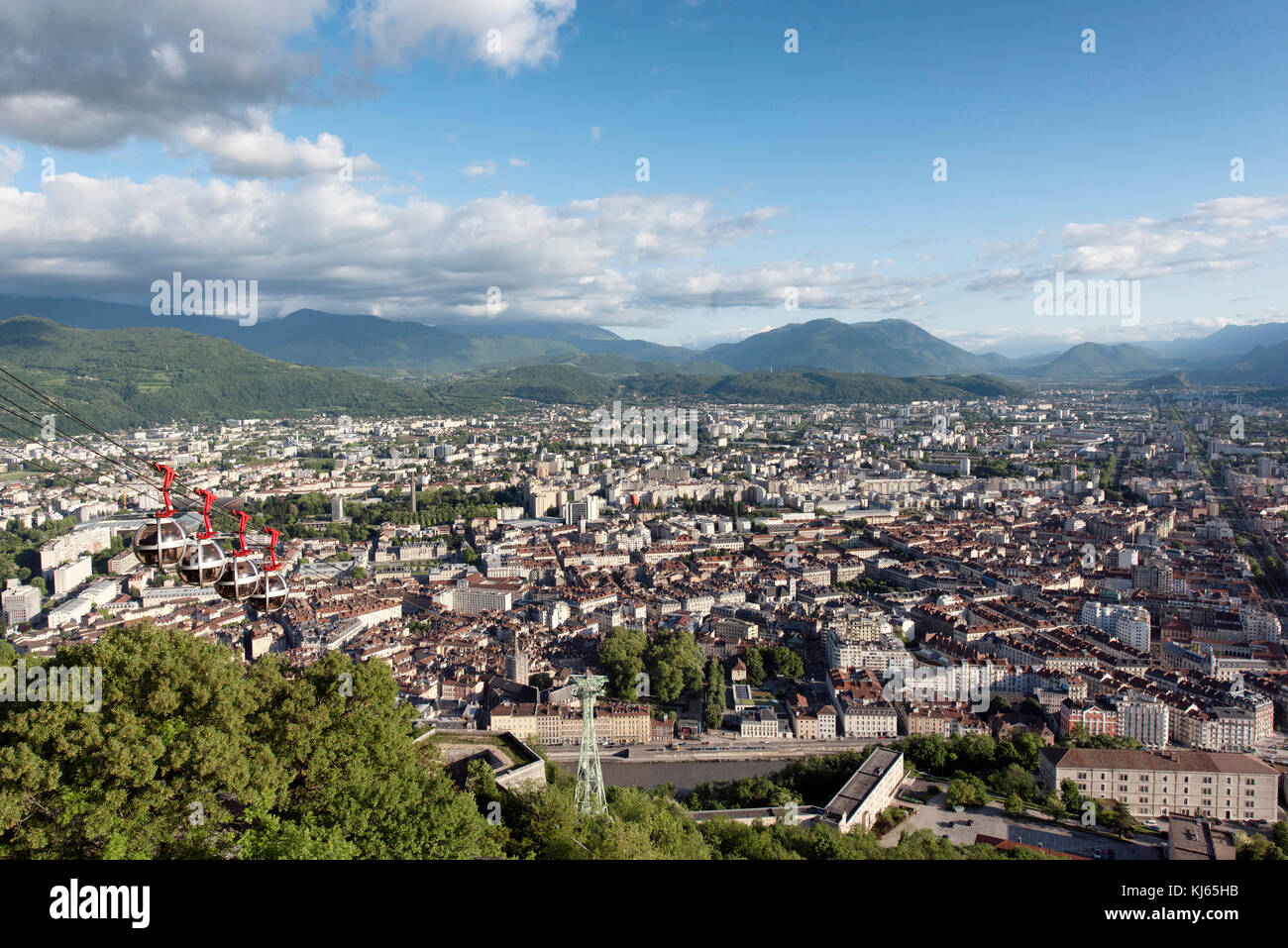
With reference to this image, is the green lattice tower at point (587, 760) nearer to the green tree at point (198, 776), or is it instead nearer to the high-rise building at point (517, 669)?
the green tree at point (198, 776)

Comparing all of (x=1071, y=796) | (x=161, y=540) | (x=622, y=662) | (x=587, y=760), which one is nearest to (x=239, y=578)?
(x=161, y=540)

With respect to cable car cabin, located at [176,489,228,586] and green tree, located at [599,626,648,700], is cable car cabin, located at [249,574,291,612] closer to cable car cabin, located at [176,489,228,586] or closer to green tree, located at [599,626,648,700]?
cable car cabin, located at [176,489,228,586]

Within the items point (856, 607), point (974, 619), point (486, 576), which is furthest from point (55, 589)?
point (974, 619)

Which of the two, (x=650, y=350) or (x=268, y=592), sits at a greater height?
(x=650, y=350)

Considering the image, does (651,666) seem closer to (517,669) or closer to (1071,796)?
(517,669)
